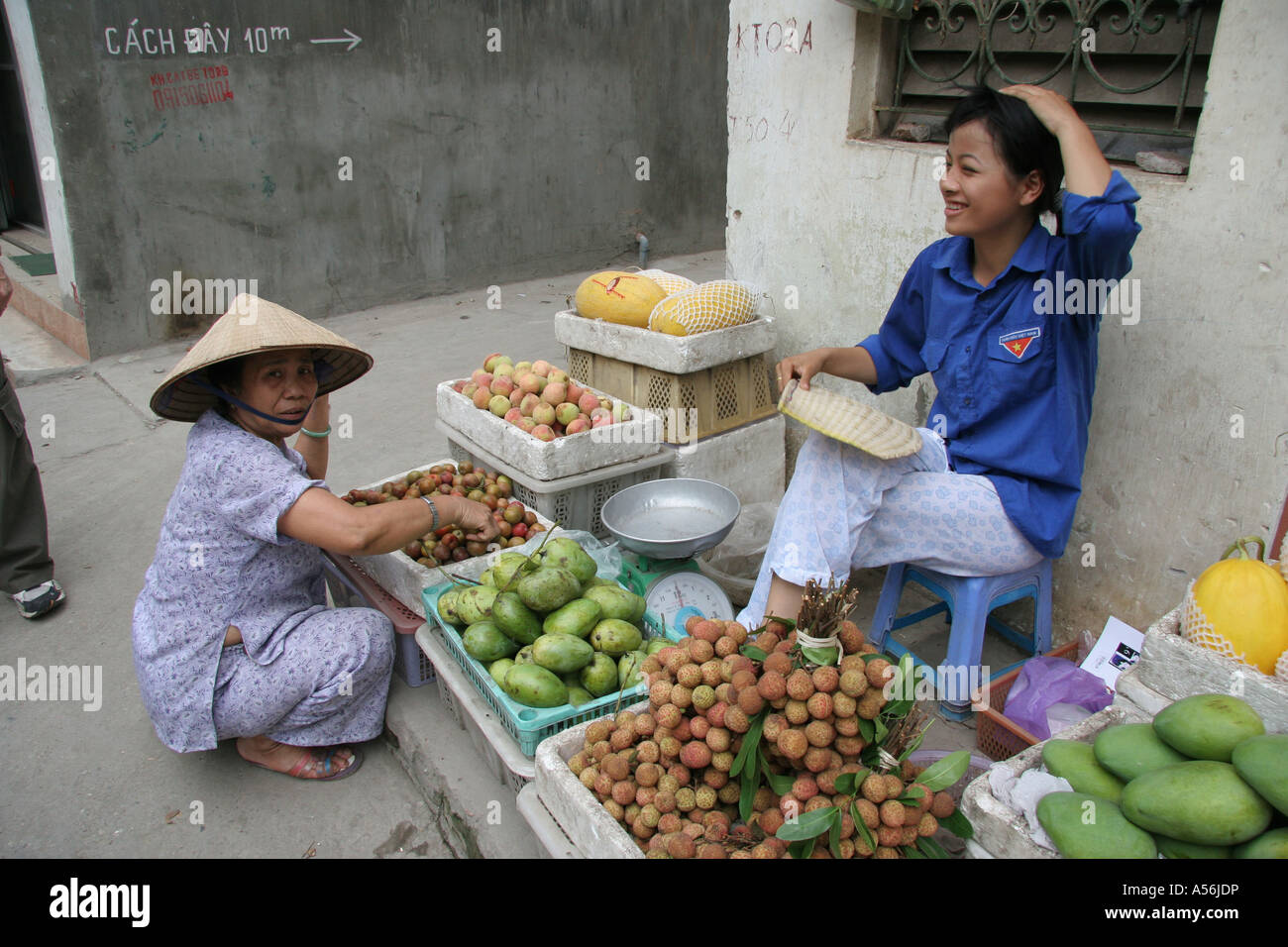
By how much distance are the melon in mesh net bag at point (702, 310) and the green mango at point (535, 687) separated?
1667 mm

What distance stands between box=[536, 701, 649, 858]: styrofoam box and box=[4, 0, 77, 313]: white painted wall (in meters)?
5.88

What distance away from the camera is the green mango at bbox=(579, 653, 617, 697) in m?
2.35

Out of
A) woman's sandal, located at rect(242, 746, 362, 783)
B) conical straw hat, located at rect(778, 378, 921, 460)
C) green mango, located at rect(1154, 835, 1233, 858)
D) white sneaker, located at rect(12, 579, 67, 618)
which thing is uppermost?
conical straw hat, located at rect(778, 378, 921, 460)

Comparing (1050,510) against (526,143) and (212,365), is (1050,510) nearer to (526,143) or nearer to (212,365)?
(212,365)

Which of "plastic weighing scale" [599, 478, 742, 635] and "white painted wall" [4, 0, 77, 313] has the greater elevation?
"white painted wall" [4, 0, 77, 313]

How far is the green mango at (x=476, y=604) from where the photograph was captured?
8.37ft

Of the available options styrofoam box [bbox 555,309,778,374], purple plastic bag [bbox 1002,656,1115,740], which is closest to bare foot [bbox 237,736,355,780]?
styrofoam box [bbox 555,309,778,374]

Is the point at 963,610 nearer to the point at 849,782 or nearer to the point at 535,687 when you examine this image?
the point at 849,782

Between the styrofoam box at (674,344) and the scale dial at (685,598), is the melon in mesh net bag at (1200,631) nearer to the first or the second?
the scale dial at (685,598)

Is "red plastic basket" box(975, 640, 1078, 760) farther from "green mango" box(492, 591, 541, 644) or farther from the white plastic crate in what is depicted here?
the white plastic crate

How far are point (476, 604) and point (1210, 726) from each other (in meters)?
1.74

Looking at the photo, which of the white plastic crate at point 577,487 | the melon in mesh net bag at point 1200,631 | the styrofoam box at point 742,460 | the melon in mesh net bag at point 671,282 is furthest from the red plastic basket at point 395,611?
the melon in mesh net bag at point 1200,631

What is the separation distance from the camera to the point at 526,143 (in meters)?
8.23

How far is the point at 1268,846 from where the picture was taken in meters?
1.45
